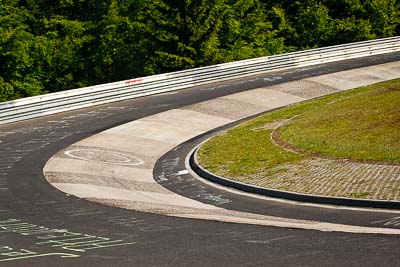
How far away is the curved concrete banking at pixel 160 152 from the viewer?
18328 millimetres

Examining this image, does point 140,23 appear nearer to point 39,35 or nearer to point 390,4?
point 39,35

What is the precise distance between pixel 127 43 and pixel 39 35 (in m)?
8.96

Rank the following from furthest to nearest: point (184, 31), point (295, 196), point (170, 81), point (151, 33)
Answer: point (151, 33) → point (184, 31) → point (170, 81) → point (295, 196)

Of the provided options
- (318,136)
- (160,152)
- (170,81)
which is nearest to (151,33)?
(170,81)

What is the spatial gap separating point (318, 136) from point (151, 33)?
1455 inches

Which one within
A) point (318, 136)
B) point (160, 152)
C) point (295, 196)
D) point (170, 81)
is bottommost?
point (160, 152)

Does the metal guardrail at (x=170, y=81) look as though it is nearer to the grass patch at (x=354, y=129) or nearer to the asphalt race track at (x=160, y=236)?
the grass patch at (x=354, y=129)

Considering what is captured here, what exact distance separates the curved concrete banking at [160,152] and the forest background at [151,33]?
19.3 m

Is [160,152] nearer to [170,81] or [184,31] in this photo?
[170,81]

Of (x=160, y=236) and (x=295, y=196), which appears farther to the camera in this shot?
(x=295, y=196)

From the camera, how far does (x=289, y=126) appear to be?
30.5 m

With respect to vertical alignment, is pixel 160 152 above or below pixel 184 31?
below

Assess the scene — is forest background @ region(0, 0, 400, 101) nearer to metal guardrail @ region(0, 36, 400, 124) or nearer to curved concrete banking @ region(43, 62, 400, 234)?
metal guardrail @ region(0, 36, 400, 124)

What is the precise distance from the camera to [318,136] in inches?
1077
